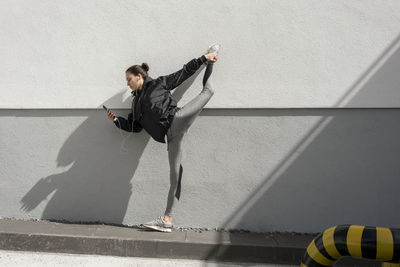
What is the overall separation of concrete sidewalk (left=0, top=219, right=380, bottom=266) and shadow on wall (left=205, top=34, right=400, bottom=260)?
0.25m

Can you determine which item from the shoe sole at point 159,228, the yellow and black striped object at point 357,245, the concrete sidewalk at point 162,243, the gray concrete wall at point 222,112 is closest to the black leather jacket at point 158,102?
the gray concrete wall at point 222,112

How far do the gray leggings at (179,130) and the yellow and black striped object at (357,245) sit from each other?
174 centimetres

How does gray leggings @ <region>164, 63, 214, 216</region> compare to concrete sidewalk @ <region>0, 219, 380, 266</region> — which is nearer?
concrete sidewalk @ <region>0, 219, 380, 266</region>

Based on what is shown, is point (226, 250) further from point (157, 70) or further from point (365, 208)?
point (157, 70)

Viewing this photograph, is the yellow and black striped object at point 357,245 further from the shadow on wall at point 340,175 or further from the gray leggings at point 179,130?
the gray leggings at point 179,130

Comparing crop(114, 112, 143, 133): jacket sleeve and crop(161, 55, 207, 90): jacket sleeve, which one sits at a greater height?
A: crop(161, 55, 207, 90): jacket sleeve

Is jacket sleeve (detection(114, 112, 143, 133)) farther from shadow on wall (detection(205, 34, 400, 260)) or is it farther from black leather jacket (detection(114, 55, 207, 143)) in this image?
shadow on wall (detection(205, 34, 400, 260))

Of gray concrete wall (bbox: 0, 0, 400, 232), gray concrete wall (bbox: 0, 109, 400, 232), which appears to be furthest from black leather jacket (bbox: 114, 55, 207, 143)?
gray concrete wall (bbox: 0, 109, 400, 232)

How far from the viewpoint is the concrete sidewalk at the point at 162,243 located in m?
3.38

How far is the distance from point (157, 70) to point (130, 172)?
1164 mm

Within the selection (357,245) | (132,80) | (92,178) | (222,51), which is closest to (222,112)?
(222,51)

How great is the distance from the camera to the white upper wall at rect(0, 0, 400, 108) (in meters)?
3.59

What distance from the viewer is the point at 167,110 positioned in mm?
3510

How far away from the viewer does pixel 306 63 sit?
12.0 feet
